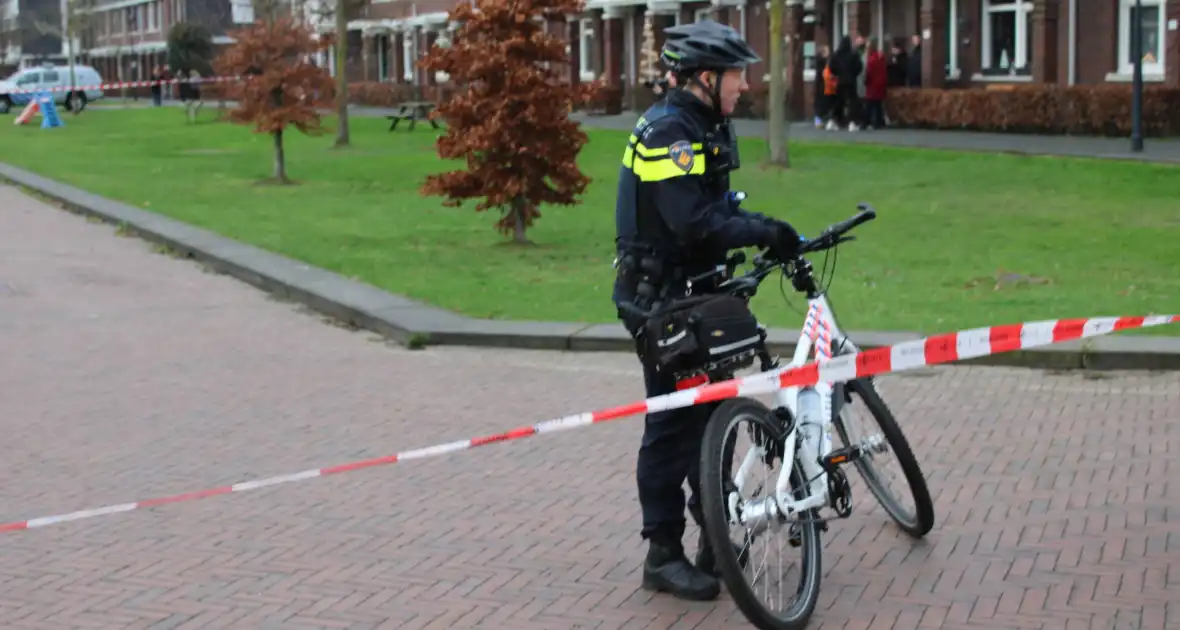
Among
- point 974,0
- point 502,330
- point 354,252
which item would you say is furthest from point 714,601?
point 974,0

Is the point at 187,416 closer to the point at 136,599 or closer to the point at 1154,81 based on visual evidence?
the point at 136,599

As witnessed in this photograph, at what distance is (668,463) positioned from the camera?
5.25m

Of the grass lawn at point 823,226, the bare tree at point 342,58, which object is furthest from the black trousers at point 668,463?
the bare tree at point 342,58

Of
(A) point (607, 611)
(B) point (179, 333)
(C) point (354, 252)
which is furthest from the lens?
(C) point (354, 252)

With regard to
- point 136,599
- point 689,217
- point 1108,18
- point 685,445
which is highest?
point 1108,18

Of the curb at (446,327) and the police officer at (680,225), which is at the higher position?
the police officer at (680,225)

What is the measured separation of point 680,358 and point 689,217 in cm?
43

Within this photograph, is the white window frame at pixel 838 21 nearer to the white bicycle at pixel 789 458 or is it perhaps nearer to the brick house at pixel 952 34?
the brick house at pixel 952 34

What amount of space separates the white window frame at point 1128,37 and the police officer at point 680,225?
26.5 meters

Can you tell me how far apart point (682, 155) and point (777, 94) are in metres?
18.9

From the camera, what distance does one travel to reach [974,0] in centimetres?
3462

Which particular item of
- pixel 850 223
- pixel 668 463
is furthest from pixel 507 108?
pixel 668 463

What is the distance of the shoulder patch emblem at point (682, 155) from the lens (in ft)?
16.0

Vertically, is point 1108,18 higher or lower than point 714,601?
higher
